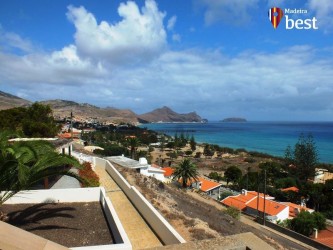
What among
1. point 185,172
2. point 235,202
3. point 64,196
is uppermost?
point 64,196

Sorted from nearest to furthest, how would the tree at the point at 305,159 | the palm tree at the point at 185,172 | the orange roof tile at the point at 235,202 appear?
the orange roof tile at the point at 235,202 < the palm tree at the point at 185,172 < the tree at the point at 305,159

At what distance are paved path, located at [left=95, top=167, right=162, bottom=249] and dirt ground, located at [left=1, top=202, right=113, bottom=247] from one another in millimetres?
1017

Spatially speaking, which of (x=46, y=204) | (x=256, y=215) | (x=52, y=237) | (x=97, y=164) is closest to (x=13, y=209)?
(x=46, y=204)

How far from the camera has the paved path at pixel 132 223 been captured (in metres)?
9.75

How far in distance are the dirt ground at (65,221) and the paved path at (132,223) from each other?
40.0 inches

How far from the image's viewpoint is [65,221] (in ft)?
32.2

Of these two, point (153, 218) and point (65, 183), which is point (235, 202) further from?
point (153, 218)

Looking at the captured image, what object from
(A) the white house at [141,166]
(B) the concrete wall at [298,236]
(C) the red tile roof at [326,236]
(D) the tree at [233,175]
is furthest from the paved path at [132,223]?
(D) the tree at [233,175]

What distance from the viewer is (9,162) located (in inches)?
274

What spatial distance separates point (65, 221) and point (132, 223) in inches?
100

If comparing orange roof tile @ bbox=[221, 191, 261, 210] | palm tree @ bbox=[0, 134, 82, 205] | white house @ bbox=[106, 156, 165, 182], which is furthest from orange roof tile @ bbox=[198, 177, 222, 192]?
palm tree @ bbox=[0, 134, 82, 205]

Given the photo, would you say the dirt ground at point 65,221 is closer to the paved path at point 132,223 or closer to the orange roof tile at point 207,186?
the paved path at point 132,223

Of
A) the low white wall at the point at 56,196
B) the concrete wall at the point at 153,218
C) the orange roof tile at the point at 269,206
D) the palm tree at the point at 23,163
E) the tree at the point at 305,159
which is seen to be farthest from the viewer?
the tree at the point at 305,159

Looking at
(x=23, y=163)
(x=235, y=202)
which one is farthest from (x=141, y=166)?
(x=23, y=163)
